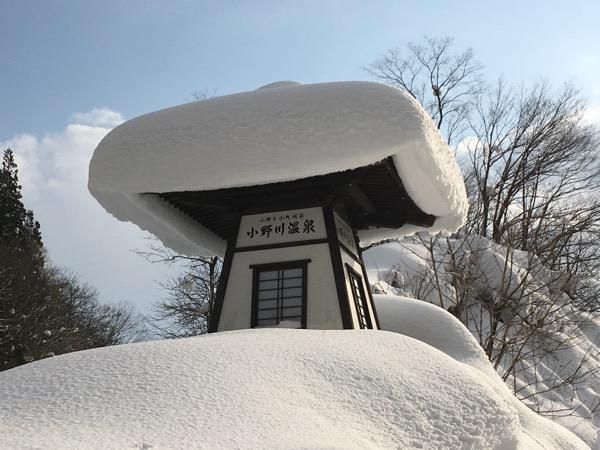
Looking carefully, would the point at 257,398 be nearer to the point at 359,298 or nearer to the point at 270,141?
the point at 270,141

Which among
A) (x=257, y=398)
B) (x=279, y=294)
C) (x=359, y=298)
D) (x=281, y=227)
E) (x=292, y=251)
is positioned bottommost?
(x=257, y=398)

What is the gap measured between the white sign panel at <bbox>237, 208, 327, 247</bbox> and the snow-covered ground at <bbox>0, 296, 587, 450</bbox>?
83.4 inches

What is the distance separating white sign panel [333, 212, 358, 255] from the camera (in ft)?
16.4

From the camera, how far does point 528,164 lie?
16891 mm

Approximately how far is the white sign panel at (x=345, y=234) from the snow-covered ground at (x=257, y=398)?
88.3 inches

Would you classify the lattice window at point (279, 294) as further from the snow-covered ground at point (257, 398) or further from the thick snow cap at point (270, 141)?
the snow-covered ground at point (257, 398)

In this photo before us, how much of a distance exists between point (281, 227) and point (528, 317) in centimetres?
431

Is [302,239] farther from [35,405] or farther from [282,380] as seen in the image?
[35,405]

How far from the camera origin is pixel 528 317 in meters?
7.48

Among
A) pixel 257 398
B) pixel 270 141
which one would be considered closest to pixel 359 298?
pixel 270 141

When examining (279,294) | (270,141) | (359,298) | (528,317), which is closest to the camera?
(270,141)

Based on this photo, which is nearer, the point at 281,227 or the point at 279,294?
the point at 279,294

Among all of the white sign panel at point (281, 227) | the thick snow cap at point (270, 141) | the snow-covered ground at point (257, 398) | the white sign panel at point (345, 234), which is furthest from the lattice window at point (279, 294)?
the snow-covered ground at point (257, 398)

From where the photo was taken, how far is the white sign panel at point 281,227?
4875 mm
